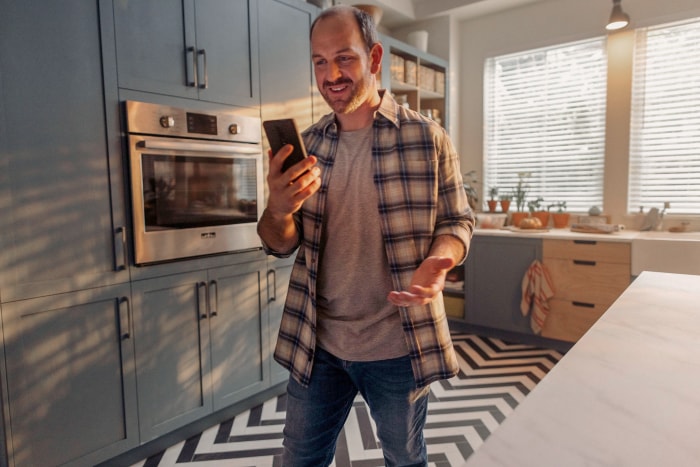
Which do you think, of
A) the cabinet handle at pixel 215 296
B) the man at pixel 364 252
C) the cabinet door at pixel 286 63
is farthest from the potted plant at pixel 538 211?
the man at pixel 364 252

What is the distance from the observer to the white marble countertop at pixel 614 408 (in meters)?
0.54

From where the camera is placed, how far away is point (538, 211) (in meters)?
4.00

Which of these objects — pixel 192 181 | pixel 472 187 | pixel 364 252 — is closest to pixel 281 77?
pixel 192 181

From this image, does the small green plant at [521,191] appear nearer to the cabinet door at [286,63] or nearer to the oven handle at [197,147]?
the cabinet door at [286,63]

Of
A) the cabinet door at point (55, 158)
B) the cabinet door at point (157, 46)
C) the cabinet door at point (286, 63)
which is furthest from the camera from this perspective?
the cabinet door at point (286, 63)

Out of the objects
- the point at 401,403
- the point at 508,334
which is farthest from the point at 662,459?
the point at 508,334

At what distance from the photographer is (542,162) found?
412cm

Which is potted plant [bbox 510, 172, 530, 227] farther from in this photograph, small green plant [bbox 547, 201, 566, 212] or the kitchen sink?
the kitchen sink

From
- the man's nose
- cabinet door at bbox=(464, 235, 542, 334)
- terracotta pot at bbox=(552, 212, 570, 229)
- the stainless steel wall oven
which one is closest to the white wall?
terracotta pot at bbox=(552, 212, 570, 229)

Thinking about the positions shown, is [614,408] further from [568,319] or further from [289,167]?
[568,319]

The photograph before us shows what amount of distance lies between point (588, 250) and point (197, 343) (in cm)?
264

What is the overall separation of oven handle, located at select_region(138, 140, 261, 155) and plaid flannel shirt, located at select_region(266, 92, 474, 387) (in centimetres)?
110

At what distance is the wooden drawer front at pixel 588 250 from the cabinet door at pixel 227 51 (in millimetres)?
2321

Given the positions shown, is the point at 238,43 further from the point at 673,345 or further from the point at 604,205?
the point at 604,205
